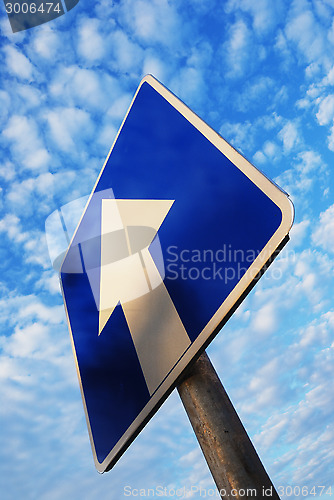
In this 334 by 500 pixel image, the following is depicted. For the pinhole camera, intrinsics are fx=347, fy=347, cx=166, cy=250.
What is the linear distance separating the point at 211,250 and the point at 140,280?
0.33m

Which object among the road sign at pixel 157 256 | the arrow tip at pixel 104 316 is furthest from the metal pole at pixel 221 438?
the arrow tip at pixel 104 316

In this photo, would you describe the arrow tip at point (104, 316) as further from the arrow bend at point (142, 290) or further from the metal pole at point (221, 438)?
the metal pole at point (221, 438)

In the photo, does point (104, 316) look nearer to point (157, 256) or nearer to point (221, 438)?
point (157, 256)

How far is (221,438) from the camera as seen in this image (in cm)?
98

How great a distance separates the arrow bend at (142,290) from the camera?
3.66 ft

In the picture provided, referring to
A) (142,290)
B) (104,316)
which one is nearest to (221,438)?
(142,290)

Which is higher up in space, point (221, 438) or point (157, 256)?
point (157, 256)

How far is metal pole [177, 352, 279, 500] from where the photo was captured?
915mm

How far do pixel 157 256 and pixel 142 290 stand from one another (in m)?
0.14

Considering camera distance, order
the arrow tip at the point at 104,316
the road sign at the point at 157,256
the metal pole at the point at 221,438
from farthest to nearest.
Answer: the arrow tip at the point at 104,316
the road sign at the point at 157,256
the metal pole at the point at 221,438

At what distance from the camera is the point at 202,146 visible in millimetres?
1283

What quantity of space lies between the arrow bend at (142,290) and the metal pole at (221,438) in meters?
0.11

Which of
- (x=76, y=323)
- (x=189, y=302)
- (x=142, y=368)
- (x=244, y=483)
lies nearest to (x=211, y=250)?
(x=189, y=302)

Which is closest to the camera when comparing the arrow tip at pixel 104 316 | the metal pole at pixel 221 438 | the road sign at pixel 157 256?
the metal pole at pixel 221 438
